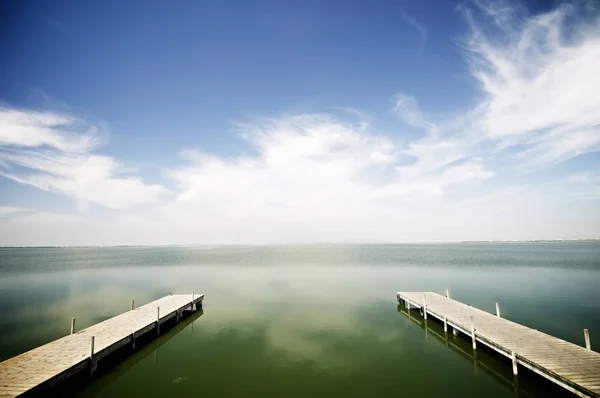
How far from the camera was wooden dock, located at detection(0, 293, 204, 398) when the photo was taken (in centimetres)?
1226

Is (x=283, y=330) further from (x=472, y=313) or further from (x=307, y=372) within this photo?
(x=472, y=313)

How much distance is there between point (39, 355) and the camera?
50.0 ft

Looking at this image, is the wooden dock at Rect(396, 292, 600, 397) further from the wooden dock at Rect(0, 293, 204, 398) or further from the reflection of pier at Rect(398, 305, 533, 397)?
the wooden dock at Rect(0, 293, 204, 398)

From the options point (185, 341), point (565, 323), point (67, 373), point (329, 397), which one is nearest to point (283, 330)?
point (185, 341)

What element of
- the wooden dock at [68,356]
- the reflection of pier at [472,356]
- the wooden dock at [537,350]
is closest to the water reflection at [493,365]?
the reflection of pier at [472,356]

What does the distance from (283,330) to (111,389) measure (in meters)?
11.9

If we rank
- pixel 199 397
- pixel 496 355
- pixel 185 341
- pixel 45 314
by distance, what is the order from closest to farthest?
pixel 199 397, pixel 496 355, pixel 185 341, pixel 45 314

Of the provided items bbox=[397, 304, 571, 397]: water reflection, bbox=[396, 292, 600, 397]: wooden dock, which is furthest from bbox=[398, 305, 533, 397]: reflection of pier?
bbox=[396, 292, 600, 397]: wooden dock

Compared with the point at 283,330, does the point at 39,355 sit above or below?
above

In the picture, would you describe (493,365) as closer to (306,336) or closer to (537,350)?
(537,350)

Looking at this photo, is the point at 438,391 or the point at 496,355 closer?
the point at 438,391

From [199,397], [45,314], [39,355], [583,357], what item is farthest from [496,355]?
[45,314]

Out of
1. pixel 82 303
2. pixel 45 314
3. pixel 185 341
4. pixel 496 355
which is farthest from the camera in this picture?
pixel 82 303

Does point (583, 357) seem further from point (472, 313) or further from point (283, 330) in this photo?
point (283, 330)
